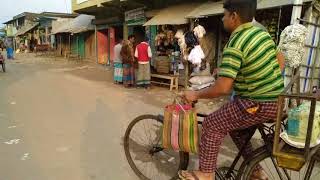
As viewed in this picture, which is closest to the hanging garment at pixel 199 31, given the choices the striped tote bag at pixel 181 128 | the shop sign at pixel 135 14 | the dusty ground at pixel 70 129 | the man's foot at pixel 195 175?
the dusty ground at pixel 70 129

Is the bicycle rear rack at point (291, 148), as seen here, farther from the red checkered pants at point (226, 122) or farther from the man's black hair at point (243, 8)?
the man's black hair at point (243, 8)

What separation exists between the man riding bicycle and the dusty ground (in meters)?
1.79

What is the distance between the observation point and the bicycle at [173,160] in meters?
2.95

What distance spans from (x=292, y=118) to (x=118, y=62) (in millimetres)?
10657

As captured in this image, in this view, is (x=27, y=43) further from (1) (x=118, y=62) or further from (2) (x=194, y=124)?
(2) (x=194, y=124)

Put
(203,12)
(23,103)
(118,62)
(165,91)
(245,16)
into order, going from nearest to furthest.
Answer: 1. (245,16)
2. (23,103)
3. (203,12)
4. (165,91)
5. (118,62)

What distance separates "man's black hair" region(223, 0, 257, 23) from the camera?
2.73 metres

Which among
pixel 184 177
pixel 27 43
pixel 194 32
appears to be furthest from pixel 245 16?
pixel 27 43

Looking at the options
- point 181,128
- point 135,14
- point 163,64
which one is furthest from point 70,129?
point 135,14

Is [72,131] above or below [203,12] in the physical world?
below

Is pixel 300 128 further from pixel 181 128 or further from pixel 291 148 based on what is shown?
pixel 181 128

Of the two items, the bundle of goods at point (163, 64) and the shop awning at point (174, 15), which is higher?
the shop awning at point (174, 15)

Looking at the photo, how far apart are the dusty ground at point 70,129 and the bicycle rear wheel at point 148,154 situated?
0.21 m

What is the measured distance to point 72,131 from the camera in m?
6.34
